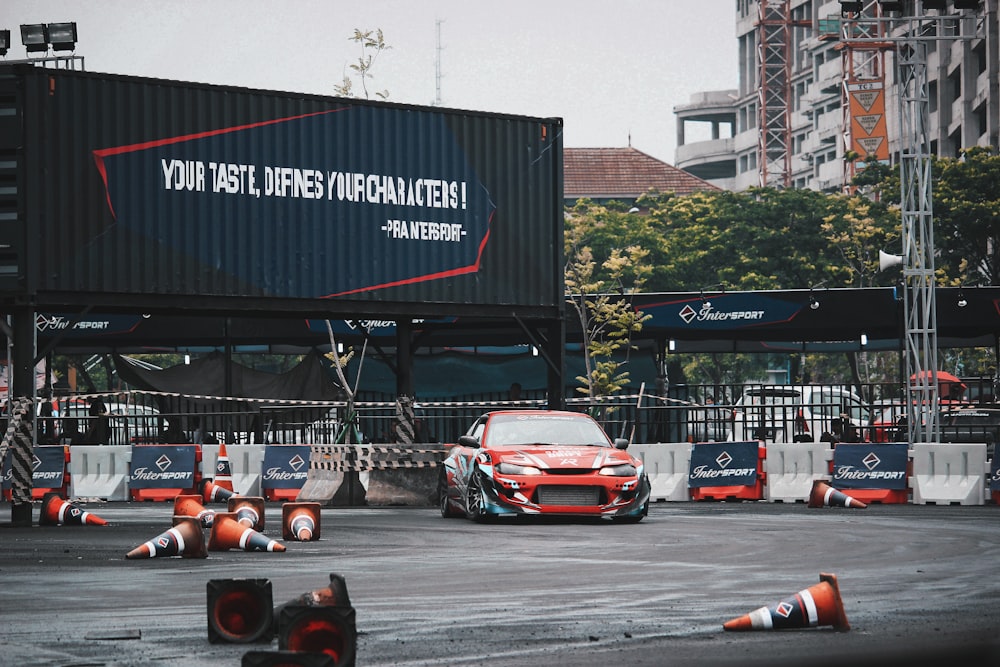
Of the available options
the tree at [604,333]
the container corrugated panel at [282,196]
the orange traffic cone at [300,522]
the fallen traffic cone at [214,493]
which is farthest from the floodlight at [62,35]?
the orange traffic cone at [300,522]

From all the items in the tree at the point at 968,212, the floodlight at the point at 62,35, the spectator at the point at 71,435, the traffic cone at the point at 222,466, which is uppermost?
the floodlight at the point at 62,35

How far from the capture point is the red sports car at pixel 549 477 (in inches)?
705

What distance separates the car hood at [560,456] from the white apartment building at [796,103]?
198ft

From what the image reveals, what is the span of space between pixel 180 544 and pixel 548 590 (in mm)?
3961

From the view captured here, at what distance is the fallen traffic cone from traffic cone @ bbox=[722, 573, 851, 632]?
654 inches

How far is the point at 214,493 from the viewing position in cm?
2427

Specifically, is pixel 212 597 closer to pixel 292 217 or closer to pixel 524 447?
pixel 524 447

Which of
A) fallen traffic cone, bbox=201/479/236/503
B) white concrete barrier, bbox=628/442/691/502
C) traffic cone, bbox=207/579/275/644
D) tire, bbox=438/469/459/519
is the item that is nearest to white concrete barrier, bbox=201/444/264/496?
fallen traffic cone, bbox=201/479/236/503

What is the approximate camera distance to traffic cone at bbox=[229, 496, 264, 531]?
614 inches

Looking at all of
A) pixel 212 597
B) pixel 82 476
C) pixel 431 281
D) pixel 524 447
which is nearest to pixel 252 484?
pixel 82 476

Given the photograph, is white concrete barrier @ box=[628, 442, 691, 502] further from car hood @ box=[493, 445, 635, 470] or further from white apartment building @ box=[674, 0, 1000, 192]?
white apartment building @ box=[674, 0, 1000, 192]

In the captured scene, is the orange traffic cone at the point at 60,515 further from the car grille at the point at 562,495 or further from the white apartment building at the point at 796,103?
the white apartment building at the point at 796,103

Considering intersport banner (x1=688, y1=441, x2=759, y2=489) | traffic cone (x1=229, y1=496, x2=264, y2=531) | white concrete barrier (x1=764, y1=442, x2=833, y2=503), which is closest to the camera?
traffic cone (x1=229, y1=496, x2=264, y2=531)

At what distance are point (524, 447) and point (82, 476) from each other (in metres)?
12.0
